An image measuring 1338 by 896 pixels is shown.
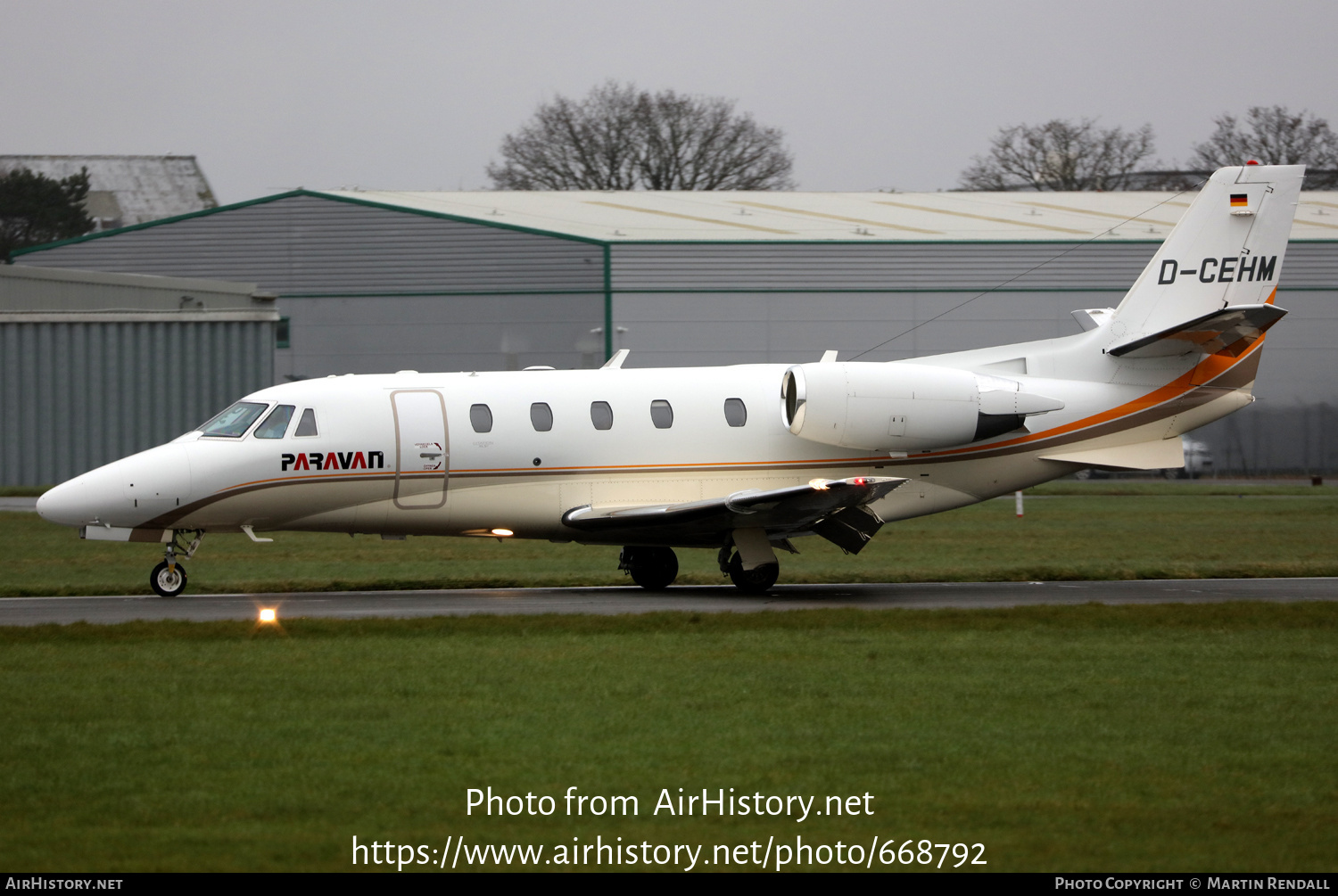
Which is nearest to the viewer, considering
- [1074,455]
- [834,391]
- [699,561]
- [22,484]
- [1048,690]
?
[1048,690]

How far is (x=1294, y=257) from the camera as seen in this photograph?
151 ft

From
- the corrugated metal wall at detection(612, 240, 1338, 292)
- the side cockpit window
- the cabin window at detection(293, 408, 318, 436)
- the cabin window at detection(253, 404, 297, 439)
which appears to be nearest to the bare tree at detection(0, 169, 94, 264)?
the corrugated metal wall at detection(612, 240, 1338, 292)

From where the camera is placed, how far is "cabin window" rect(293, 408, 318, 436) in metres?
18.0

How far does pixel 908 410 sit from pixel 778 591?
3098mm

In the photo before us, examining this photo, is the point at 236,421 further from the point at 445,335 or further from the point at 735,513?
the point at 445,335

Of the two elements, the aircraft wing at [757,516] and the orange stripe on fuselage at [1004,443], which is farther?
the orange stripe on fuselage at [1004,443]

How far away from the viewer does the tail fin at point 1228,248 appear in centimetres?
1970

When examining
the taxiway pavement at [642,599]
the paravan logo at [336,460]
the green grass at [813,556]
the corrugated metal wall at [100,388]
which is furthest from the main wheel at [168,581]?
the corrugated metal wall at [100,388]

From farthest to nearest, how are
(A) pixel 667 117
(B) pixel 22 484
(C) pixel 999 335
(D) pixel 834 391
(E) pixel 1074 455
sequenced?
(A) pixel 667 117 → (C) pixel 999 335 → (B) pixel 22 484 → (E) pixel 1074 455 → (D) pixel 834 391

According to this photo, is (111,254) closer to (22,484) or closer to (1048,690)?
(22,484)

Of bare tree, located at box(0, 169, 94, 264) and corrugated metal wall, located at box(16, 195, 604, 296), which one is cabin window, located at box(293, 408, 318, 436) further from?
bare tree, located at box(0, 169, 94, 264)

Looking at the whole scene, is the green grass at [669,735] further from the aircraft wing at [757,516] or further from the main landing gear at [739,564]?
the main landing gear at [739,564]

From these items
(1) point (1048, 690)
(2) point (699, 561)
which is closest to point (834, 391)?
(2) point (699, 561)

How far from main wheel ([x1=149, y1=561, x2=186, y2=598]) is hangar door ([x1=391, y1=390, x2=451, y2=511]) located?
304 centimetres
